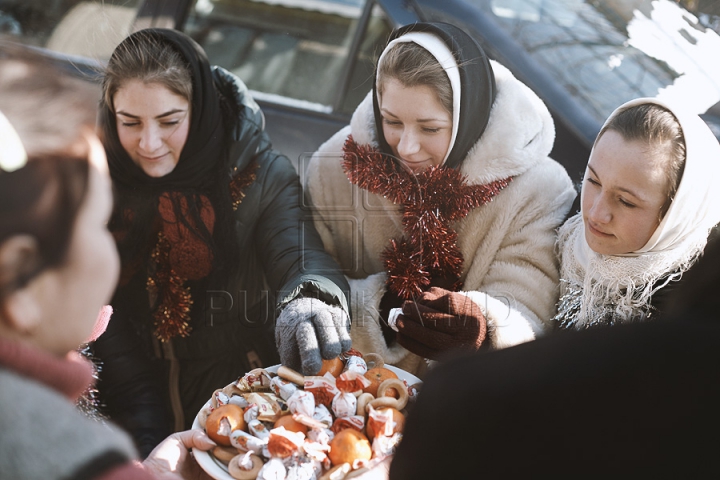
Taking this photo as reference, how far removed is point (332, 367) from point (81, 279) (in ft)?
2.56

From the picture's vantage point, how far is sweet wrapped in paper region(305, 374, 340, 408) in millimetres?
1347

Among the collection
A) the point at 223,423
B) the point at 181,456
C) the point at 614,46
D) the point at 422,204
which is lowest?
the point at 181,456

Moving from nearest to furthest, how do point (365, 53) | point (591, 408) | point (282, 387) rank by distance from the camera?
point (591, 408)
point (282, 387)
point (365, 53)

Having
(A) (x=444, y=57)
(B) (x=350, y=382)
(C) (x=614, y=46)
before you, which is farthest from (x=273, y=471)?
(C) (x=614, y=46)

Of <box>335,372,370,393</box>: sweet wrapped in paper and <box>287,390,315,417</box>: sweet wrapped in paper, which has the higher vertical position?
<box>335,372,370,393</box>: sweet wrapped in paper

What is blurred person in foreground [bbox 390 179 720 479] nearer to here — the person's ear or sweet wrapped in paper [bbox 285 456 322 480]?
the person's ear

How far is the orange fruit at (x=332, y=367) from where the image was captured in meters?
1.45

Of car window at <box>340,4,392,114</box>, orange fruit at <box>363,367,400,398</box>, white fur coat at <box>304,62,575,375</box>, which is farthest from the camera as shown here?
car window at <box>340,4,392,114</box>

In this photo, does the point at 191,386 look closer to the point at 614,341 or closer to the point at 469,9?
the point at 469,9

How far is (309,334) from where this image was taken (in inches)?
56.6

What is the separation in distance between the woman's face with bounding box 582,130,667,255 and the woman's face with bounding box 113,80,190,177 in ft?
3.29

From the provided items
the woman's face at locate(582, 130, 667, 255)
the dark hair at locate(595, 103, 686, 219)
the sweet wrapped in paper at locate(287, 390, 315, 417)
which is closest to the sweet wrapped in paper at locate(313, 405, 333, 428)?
the sweet wrapped in paper at locate(287, 390, 315, 417)

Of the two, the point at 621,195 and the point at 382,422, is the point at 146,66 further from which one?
the point at 621,195

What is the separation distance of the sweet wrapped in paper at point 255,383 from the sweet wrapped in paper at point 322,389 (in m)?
0.11
